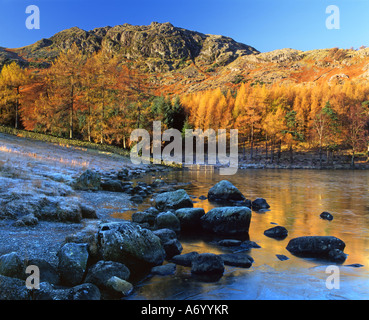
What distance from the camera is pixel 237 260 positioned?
6.19 meters

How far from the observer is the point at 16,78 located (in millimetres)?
40969

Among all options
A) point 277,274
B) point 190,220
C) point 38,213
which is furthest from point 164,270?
point 38,213

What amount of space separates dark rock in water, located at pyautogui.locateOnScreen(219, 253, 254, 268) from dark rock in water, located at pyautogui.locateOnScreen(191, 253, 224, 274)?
439 mm

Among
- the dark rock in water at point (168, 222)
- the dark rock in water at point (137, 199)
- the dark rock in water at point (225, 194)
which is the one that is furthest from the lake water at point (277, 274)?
the dark rock in water at point (137, 199)

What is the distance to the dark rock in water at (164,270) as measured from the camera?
562cm

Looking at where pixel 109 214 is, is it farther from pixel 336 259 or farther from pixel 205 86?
pixel 205 86

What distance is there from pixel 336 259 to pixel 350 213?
6.24m

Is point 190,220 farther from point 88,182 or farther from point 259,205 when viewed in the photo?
point 88,182

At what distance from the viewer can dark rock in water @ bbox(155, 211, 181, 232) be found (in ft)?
28.1

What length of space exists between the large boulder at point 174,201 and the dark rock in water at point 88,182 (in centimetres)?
465

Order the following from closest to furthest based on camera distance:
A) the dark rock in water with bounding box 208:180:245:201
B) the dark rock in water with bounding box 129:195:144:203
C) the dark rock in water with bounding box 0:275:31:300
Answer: the dark rock in water with bounding box 0:275:31:300
the dark rock in water with bounding box 129:195:144:203
the dark rock in water with bounding box 208:180:245:201

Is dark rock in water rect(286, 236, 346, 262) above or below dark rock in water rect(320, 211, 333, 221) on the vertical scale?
above

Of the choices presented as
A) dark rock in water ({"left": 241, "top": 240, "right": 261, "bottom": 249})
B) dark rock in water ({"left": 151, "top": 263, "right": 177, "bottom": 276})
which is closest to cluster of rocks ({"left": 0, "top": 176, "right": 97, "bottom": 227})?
dark rock in water ({"left": 151, "top": 263, "right": 177, "bottom": 276})

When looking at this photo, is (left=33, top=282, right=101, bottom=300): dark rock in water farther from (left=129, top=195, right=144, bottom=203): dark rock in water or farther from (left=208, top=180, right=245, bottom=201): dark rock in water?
(left=208, top=180, right=245, bottom=201): dark rock in water
